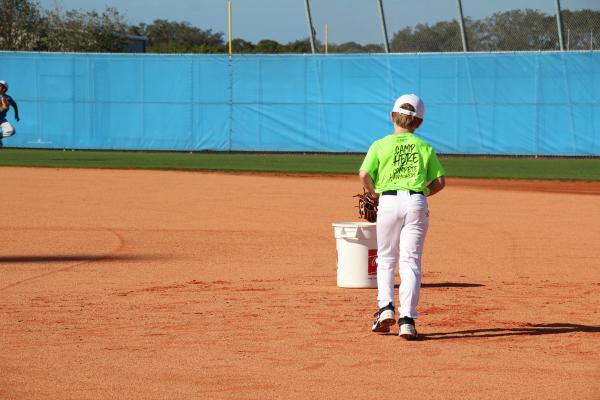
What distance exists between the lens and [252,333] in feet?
23.2

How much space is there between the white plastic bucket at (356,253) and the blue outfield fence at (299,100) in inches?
897

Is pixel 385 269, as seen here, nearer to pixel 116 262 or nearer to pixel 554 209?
pixel 116 262

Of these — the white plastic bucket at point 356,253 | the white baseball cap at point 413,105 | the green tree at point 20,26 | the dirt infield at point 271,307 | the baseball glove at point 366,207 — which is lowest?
the dirt infield at point 271,307

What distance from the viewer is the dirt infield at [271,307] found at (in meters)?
5.73

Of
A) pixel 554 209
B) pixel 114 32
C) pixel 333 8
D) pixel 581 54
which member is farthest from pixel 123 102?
pixel 114 32

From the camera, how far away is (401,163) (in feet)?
22.7

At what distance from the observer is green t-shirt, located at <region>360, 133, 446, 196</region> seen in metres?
6.92

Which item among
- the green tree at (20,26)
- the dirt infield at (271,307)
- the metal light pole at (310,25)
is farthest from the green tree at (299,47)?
the dirt infield at (271,307)

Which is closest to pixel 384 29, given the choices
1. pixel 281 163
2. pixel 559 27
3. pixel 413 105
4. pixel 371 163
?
pixel 559 27

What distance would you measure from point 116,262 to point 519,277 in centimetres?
390

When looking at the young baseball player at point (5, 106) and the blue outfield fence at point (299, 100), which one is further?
the blue outfield fence at point (299, 100)

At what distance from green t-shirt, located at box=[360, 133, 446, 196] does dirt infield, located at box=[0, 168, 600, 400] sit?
1007 millimetres

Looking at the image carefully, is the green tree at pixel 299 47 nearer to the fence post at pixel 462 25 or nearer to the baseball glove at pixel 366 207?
the fence post at pixel 462 25

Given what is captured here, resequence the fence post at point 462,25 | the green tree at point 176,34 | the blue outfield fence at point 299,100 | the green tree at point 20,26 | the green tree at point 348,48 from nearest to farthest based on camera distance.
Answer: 1. the blue outfield fence at point 299,100
2. the fence post at point 462,25
3. the green tree at point 348,48
4. the green tree at point 20,26
5. the green tree at point 176,34
